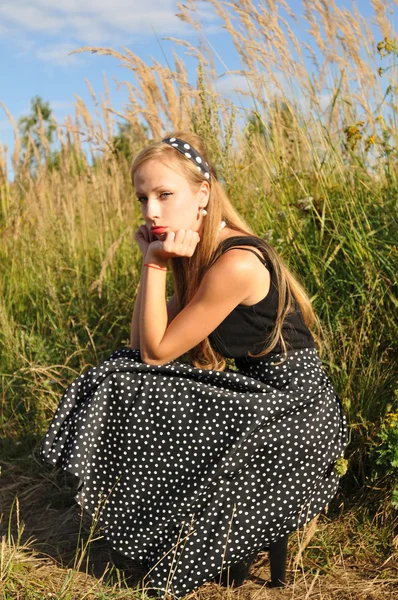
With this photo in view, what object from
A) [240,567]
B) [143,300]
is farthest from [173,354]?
[240,567]

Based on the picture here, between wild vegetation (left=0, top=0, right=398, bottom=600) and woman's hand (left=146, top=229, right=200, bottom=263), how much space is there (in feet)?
2.54

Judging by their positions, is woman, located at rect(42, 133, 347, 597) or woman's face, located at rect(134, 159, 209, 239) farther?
woman's face, located at rect(134, 159, 209, 239)

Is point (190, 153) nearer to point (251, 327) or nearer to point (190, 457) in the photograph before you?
point (251, 327)

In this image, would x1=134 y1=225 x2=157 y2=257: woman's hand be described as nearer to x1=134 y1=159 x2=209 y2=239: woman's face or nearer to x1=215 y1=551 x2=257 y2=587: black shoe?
x1=134 y1=159 x2=209 y2=239: woman's face

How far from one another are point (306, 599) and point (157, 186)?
122 cm

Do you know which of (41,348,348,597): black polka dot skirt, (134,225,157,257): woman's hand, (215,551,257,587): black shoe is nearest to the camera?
(41,348,348,597): black polka dot skirt

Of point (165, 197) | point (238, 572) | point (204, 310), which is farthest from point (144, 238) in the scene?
point (238, 572)

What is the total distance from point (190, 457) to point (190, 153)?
88 cm

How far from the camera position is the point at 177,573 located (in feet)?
6.04

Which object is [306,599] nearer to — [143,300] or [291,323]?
[291,323]

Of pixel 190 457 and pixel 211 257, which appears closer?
pixel 190 457

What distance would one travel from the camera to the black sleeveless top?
1.95 meters

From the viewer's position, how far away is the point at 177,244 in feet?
6.25

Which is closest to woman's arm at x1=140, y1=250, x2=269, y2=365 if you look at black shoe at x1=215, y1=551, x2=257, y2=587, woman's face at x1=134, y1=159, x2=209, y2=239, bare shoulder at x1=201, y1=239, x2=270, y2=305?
bare shoulder at x1=201, y1=239, x2=270, y2=305
